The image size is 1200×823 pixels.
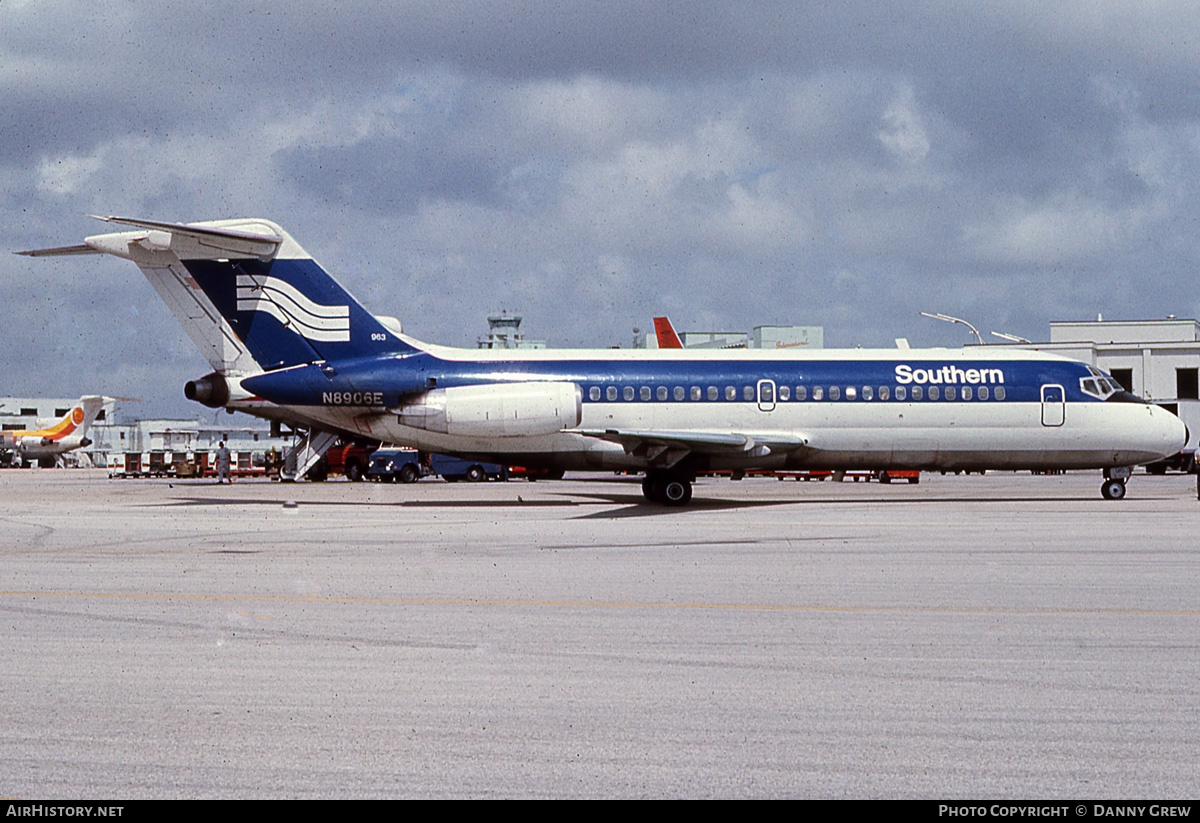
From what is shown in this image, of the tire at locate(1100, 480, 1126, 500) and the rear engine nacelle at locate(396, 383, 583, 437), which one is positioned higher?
the rear engine nacelle at locate(396, 383, 583, 437)

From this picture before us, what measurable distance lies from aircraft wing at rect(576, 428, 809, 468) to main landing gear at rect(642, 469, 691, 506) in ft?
1.08

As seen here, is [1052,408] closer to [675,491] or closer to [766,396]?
[766,396]

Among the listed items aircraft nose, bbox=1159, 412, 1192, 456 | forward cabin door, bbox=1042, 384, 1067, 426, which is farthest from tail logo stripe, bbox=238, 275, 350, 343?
aircraft nose, bbox=1159, 412, 1192, 456

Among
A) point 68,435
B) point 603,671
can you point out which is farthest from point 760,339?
point 603,671

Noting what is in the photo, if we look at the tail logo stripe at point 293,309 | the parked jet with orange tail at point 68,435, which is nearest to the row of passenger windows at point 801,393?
the tail logo stripe at point 293,309

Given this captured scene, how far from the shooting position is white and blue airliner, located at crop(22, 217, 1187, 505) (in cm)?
2842

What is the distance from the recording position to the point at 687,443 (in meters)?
26.2

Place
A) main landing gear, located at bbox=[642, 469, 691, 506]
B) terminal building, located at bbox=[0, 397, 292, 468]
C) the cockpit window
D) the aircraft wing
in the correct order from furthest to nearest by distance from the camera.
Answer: terminal building, located at bbox=[0, 397, 292, 468] < the cockpit window < main landing gear, located at bbox=[642, 469, 691, 506] < the aircraft wing

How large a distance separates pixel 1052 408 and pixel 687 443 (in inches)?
383

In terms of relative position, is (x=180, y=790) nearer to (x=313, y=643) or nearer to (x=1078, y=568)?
(x=313, y=643)

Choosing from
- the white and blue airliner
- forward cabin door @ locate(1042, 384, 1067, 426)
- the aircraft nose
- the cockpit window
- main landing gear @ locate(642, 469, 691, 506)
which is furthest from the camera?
the cockpit window

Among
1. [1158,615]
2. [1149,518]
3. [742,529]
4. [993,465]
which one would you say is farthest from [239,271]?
[1158,615]

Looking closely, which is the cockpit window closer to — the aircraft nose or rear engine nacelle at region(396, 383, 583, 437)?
the aircraft nose

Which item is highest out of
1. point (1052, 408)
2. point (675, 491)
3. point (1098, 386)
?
point (1098, 386)
